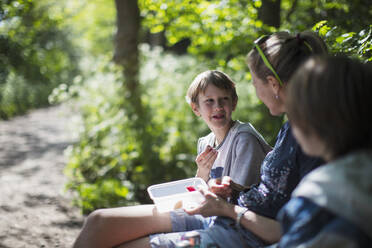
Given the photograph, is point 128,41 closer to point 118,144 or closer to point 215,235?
point 118,144

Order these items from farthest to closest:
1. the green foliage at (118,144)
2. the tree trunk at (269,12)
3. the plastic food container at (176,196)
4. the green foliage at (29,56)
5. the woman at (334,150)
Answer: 1. the green foliage at (29,56)
2. the green foliage at (118,144)
3. the tree trunk at (269,12)
4. the plastic food container at (176,196)
5. the woman at (334,150)

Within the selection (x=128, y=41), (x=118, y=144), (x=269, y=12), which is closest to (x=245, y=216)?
(x=269, y=12)

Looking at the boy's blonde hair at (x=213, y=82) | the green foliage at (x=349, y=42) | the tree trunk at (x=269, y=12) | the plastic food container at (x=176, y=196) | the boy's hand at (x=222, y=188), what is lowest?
the plastic food container at (x=176, y=196)

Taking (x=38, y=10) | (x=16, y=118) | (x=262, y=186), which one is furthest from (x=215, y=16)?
(x=16, y=118)

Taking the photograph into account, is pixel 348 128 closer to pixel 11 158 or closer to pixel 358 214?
pixel 358 214

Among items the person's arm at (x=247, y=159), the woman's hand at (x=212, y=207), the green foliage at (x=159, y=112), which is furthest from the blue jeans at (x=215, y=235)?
the green foliage at (x=159, y=112)

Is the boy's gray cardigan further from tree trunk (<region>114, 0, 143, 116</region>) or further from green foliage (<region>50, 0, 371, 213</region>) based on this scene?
tree trunk (<region>114, 0, 143, 116</region>)

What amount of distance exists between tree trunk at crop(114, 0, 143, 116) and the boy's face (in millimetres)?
3348

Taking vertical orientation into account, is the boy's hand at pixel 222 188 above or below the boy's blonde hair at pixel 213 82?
below

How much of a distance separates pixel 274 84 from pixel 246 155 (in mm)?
464

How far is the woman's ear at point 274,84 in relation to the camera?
163cm

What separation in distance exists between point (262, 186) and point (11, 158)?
18.0ft

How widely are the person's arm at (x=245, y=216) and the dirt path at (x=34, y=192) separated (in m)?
1.93

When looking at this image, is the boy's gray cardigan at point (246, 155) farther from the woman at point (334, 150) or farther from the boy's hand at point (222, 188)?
the woman at point (334, 150)
